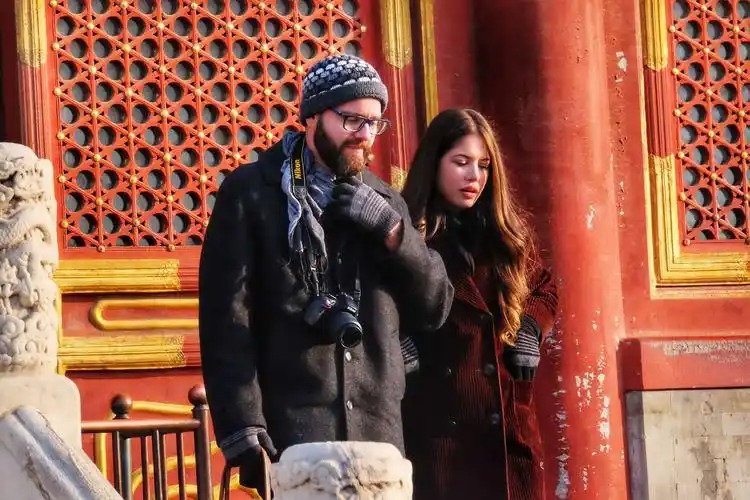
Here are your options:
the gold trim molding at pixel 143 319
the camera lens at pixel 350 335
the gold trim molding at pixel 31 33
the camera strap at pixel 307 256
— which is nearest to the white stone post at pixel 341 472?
the camera lens at pixel 350 335

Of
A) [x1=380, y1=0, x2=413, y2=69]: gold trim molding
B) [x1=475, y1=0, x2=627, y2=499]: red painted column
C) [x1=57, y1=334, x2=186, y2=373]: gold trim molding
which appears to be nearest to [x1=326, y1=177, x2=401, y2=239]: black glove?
[x1=57, y1=334, x2=186, y2=373]: gold trim molding

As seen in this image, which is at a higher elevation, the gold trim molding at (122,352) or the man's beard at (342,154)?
the man's beard at (342,154)

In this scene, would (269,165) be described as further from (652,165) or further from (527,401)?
(652,165)

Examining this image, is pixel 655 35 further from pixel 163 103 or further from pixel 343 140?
pixel 343 140

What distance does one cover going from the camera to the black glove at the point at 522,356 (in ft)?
23.0

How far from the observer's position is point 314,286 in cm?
620

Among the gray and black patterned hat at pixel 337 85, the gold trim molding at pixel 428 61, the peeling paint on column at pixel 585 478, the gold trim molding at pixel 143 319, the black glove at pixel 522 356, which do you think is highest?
the gold trim molding at pixel 428 61

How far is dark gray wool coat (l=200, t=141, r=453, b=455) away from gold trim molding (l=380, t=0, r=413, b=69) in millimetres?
4379

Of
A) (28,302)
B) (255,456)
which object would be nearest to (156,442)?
(28,302)

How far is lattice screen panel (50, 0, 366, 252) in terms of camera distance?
9.97 meters

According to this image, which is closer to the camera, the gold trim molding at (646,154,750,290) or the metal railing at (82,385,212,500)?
the metal railing at (82,385,212,500)

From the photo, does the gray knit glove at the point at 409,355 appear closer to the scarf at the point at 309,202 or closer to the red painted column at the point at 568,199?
the scarf at the point at 309,202

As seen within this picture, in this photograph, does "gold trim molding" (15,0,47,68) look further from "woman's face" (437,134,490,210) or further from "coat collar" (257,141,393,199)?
"coat collar" (257,141,393,199)

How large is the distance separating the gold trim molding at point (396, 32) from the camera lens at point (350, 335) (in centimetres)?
465
